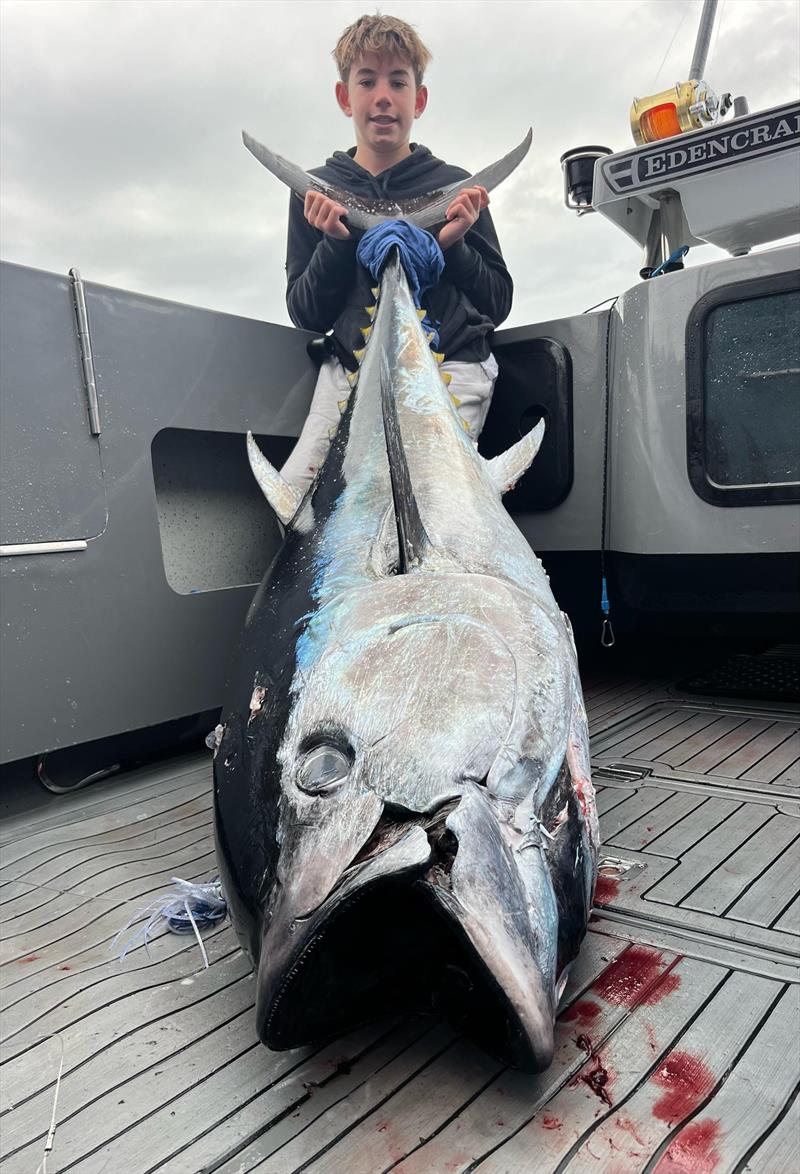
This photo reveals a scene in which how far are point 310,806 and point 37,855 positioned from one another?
126 centimetres

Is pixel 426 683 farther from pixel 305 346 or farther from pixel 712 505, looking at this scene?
pixel 305 346

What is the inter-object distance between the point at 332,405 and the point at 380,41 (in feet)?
4.07

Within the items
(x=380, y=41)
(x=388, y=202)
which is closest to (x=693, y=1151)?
(x=388, y=202)

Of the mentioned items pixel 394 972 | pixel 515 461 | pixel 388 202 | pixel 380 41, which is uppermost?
pixel 380 41

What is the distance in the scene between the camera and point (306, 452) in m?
2.82

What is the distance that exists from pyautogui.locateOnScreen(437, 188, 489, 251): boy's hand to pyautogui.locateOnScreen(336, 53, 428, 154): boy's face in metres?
0.45

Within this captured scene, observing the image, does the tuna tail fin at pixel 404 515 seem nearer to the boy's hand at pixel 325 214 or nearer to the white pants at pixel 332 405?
the white pants at pixel 332 405

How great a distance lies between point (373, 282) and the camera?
2.90m

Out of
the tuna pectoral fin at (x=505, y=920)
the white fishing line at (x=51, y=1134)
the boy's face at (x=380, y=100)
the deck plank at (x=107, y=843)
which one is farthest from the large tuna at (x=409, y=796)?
the boy's face at (x=380, y=100)

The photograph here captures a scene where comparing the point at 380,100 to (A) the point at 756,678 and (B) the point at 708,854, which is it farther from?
(B) the point at 708,854

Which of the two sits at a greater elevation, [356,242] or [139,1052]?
[356,242]

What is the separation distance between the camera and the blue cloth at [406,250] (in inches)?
105

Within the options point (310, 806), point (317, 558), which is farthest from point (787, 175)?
point (310, 806)

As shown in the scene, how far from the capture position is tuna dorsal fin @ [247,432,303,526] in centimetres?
227
